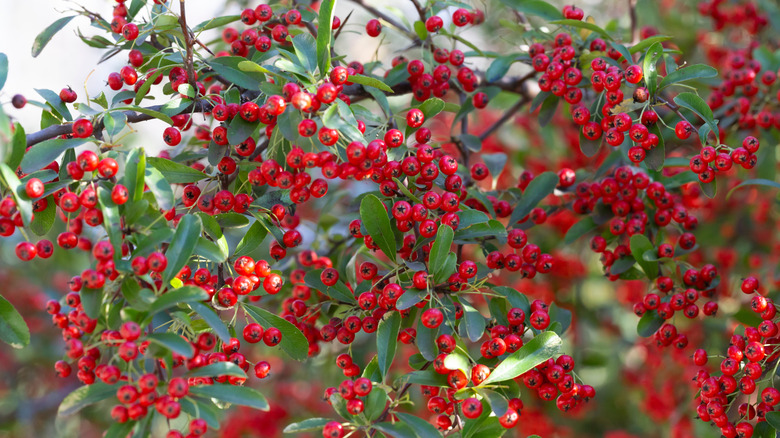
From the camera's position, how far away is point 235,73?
1.74 m

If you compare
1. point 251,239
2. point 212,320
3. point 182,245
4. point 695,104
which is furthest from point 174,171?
point 695,104

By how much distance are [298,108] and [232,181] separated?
458 millimetres

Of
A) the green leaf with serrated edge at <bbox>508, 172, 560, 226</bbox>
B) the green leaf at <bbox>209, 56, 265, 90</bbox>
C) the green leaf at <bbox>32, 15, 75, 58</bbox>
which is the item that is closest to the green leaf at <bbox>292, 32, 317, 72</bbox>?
the green leaf at <bbox>209, 56, 265, 90</bbox>

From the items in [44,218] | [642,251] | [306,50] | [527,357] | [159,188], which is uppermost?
[306,50]

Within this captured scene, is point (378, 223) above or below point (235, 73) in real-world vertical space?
below

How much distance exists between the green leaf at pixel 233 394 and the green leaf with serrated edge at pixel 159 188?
1.31ft

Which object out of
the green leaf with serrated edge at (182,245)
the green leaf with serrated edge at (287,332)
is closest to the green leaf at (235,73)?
the green leaf with serrated edge at (182,245)

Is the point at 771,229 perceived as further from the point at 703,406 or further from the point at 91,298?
the point at 91,298

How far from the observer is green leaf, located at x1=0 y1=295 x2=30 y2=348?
155 centimetres

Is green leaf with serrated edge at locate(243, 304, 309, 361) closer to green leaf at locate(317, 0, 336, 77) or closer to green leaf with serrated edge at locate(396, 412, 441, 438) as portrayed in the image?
green leaf with serrated edge at locate(396, 412, 441, 438)

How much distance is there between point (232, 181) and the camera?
1834mm

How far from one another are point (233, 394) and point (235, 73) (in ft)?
2.79

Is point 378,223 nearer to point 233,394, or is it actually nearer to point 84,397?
point 233,394

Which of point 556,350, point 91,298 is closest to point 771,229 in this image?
point 556,350
